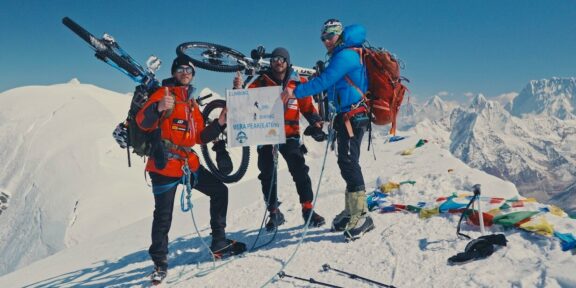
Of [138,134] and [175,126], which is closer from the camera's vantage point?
[138,134]

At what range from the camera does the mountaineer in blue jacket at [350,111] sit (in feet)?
19.5

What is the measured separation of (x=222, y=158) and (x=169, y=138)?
197 centimetres

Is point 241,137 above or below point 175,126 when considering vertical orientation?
below

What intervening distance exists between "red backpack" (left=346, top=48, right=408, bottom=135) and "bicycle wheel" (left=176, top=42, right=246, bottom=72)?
417 centimetres

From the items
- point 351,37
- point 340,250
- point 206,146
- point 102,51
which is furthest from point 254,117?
point 206,146

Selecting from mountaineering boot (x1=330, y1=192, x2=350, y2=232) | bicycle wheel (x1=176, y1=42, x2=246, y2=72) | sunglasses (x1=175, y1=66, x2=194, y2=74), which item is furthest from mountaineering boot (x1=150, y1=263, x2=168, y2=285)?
bicycle wheel (x1=176, y1=42, x2=246, y2=72)

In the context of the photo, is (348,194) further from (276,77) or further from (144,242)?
(144,242)

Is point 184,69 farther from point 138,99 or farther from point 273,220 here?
point 273,220

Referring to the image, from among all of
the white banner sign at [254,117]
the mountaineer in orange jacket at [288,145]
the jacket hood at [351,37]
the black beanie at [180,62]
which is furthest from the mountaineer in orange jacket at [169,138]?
the jacket hood at [351,37]

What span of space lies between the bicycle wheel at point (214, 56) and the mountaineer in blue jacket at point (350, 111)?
367 centimetres

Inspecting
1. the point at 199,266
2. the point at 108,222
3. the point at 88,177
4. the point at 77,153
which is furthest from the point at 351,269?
the point at 77,153

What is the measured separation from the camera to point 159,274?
6.01 metres

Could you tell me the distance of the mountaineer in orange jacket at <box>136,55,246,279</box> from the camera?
224 inches

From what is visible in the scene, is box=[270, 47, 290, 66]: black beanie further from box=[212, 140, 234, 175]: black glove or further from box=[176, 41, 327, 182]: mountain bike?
box=[212, 140, 234, 175]: black glove
